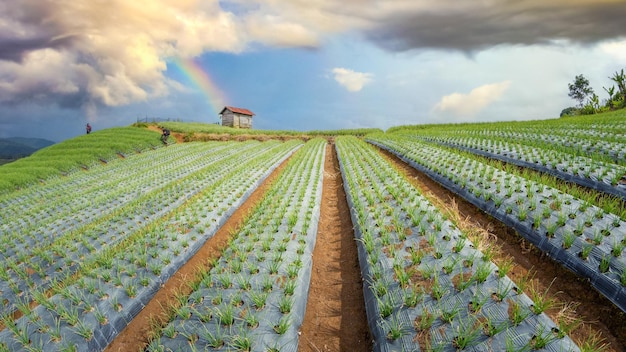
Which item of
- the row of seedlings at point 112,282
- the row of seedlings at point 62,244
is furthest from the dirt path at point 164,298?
the row of seedlings at point 62,244

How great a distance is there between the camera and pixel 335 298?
6.22 m

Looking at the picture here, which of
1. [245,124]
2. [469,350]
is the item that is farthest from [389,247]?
[245,124]

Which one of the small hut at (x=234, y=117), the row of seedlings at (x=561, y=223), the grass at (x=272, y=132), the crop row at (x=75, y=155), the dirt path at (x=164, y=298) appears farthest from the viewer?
the small hut at (x=234, y=117)

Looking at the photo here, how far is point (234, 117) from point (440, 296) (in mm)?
68034

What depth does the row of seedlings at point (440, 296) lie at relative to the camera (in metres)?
3.85

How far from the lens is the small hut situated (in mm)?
67375

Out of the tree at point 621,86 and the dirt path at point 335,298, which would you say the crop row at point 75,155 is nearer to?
the dirt path at point 335,298

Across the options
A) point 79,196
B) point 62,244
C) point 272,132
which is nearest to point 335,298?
point 62,244

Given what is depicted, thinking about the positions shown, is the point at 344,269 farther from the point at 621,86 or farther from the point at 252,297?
the point at 621,86

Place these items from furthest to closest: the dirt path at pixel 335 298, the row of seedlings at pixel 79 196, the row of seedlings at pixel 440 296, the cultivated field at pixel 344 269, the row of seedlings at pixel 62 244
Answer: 1. the row of seedlings at pixel 79 196
2. the row of seedlings at pixel 62 244
3. the dirt path at pixel 335 298
4. the cultivated field at pixel 344 269
5. the row of seedlings at pixel 440 296

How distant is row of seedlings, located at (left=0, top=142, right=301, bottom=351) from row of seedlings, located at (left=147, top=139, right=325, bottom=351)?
129 cm

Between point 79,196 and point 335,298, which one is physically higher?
point 79,196

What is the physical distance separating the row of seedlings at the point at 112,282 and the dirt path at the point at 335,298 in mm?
3799

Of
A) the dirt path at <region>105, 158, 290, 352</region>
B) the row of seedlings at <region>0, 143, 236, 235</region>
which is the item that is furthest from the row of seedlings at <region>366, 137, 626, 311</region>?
the row of seedlings at <region>0, 143, 236, 235</region>
